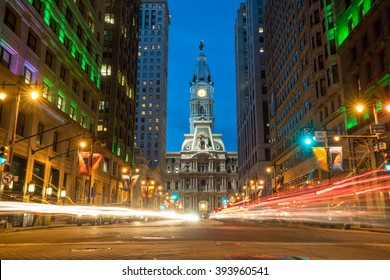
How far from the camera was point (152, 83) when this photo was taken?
143m

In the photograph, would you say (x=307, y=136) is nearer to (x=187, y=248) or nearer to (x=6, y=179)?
(x=187, y=248)

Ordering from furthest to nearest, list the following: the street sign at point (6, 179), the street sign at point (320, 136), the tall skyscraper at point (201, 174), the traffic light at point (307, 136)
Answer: the tall skyscraper at point (201, 174), the traffic light at point (307, 136), the street sign at point (320, 136), the street sign at point (6, 179)

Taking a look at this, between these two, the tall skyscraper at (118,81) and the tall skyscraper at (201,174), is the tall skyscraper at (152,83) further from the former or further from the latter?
the tall skyscraper at (118,81)

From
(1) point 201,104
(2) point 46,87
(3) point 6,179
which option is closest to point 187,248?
(3) point 6,179

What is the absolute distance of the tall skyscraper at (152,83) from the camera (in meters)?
139

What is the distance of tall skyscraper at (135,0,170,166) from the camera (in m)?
139

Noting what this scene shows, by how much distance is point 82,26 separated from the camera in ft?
153

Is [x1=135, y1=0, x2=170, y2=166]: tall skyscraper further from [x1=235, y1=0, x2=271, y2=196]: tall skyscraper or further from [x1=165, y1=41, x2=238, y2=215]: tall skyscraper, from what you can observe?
[x1=235, y1=0, x2=271, y2=196]: tall skyscraper

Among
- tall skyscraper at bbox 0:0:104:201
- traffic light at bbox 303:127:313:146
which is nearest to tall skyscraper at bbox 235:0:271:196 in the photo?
tall skyscraper at bbox 0:0:104:201

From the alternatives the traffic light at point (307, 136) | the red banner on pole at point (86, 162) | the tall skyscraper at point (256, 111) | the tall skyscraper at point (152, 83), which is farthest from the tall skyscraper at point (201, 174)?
the traffic light at point (307, 136)

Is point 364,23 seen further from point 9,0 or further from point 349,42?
point 9,0
